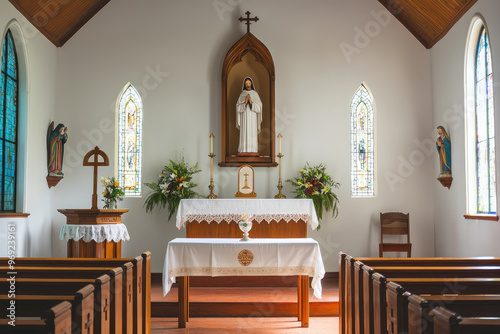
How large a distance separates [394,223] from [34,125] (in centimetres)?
612

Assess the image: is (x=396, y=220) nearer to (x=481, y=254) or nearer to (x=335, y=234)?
(x=335, y=234)

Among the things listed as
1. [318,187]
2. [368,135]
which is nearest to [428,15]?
[368,135]

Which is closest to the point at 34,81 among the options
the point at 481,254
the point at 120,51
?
the point at 120,51

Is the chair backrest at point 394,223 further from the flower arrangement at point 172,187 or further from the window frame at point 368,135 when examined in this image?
the flower arrangement at point 172,187

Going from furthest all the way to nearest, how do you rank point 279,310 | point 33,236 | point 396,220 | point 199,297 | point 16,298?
point 396,220, point 33,236, point 199,297, point 279,310, point 16,298

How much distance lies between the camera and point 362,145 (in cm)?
889

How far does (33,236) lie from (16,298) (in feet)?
17.6

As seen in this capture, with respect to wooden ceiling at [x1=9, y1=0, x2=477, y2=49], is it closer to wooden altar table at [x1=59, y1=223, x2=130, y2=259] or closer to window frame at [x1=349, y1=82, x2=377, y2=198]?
window frame at [x1=349, y1=82, x2=377, y2=198]

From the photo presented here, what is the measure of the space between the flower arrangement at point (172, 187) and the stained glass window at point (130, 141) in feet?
1.53

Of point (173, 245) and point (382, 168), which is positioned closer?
point (173, 245)

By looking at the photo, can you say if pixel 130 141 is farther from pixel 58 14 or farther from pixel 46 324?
pixel 46 324

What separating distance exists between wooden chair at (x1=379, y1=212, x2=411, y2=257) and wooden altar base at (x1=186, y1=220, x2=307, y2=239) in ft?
5.07

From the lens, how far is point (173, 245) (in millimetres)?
5469

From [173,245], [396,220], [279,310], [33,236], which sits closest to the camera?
[173,245]
